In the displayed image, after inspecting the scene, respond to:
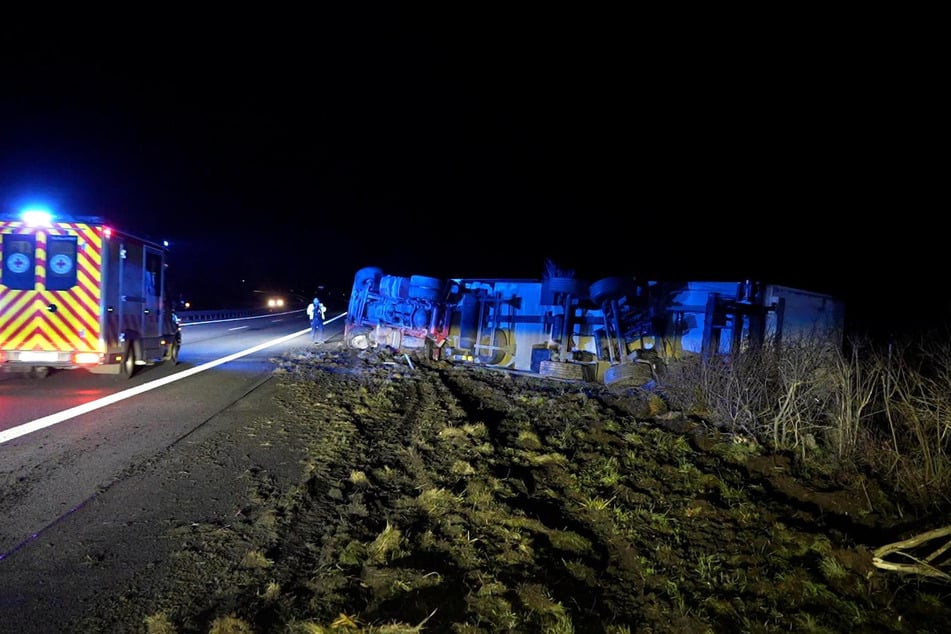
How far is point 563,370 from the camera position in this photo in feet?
37.3

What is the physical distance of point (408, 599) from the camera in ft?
10.4

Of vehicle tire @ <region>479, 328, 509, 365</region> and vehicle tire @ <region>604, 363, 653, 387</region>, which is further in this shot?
vehicle tire @ <region>479, 328, 509, 365</region>

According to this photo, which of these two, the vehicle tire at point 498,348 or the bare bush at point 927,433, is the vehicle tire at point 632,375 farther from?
the bare bush at point 927,433

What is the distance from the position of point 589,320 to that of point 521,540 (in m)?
8.59

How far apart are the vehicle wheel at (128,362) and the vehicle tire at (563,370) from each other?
797 centimetres

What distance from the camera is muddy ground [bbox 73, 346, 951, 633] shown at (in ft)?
10.3

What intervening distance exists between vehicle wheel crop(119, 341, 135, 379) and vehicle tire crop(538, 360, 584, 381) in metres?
7.97

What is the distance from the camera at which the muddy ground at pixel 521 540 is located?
3.13m

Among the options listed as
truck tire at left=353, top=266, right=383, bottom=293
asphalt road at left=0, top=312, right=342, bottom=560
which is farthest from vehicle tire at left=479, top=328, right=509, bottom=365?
asphalt road at left=0, top=312, right=342, bottom=560

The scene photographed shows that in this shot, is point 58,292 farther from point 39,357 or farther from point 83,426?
point 83,426

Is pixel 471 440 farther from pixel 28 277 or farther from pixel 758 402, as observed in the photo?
pixel 28 277

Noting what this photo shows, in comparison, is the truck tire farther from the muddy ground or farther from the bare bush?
the bare bush

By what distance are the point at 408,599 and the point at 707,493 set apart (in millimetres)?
3271

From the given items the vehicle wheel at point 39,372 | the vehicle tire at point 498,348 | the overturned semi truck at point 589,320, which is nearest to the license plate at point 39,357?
the vehicle wheel at point 39,372
